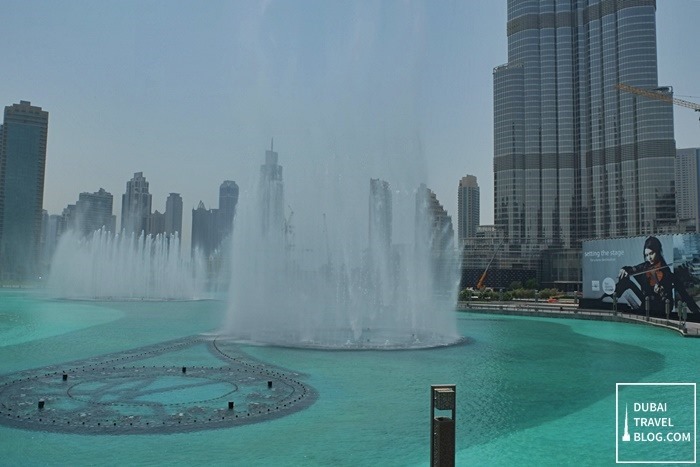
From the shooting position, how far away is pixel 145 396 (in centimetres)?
1655

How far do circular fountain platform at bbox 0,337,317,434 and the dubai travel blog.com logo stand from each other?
8.11 m

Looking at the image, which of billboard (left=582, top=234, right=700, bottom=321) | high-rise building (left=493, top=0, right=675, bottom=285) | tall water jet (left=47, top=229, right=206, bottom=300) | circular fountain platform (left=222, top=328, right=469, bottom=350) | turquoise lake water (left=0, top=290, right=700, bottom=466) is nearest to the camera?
turquoise lake water (left=0, top=290, right=700, bottom=466)

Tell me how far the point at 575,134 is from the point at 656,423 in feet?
357

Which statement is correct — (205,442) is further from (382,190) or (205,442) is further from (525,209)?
(525,209)

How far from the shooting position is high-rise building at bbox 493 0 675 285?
104375mm

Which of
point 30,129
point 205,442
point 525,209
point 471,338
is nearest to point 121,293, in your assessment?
point 471,338

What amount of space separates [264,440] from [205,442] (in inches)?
49.3

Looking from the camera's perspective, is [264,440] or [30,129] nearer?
[264,440]

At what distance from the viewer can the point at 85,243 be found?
8519 cm

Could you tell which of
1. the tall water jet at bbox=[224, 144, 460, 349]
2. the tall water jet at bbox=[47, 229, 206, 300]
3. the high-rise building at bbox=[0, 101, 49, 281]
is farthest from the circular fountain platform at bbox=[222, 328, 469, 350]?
the high-rise building at bbox=[0, 101, 49, 281]

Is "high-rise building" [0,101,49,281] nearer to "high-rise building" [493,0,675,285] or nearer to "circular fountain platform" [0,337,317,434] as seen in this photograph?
"high-rise building" [493,0,675,285]

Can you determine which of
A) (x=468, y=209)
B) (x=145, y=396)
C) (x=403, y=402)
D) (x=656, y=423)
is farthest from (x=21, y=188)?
(x=656, y=423)

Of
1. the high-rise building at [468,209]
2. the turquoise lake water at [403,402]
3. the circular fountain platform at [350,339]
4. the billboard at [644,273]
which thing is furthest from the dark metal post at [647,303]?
the high-rise building at [468,209]

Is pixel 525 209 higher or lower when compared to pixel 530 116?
lower
